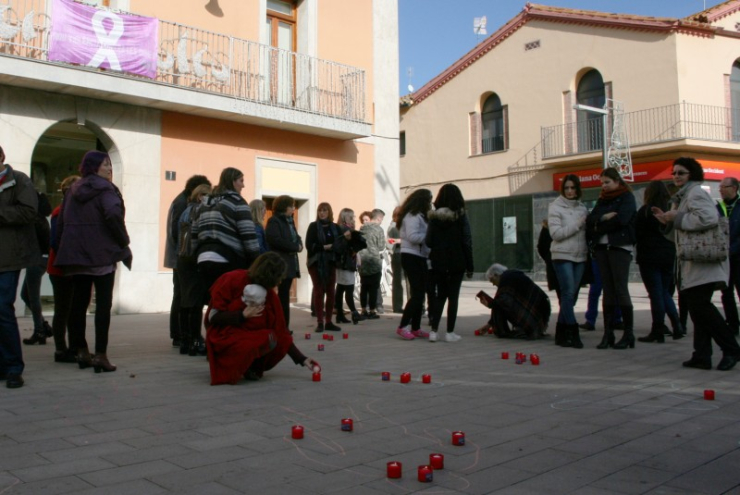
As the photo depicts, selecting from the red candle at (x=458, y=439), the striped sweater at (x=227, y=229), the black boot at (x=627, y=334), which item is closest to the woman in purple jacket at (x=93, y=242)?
the striped sweater at (x=227, y=229)

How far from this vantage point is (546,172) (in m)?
27.6

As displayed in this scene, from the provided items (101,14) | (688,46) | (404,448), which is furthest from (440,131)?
(404,448)

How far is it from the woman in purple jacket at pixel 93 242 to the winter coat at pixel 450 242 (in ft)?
12.2

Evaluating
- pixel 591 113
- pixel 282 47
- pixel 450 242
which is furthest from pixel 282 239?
pixel 591 113

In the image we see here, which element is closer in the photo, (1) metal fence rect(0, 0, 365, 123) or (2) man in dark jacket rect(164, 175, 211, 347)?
(2) man in dark jacket rect(164, 175, 211, 347)

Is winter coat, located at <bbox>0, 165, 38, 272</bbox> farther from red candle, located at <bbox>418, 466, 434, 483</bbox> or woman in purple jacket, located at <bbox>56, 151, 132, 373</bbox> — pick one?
red candle, located at <bbox>418, 466, 434, 483</bbox>

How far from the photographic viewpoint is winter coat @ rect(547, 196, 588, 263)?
7.86 metres

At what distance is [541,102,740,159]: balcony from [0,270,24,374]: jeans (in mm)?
22393

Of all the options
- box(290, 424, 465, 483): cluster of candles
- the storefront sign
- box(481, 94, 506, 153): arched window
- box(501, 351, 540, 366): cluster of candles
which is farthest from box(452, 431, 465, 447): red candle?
box(481, 94, 506, 153): arched window

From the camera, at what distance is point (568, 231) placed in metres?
7.84

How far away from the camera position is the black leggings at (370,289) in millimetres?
11538

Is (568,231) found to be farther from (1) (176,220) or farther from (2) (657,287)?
(1) (176,220)

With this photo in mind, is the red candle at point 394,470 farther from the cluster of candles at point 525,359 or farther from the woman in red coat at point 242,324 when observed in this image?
the cluster of candles at point 525,359

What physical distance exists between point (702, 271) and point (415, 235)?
11.6ft
